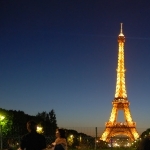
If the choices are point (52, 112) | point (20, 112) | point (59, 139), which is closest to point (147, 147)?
point (59, 139)

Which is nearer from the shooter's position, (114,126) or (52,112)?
(114,126)

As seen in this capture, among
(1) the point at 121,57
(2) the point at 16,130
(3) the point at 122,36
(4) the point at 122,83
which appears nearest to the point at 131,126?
(4) the point at 122,83

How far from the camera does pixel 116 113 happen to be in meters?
85.3

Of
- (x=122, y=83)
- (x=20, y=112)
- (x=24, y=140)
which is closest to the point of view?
(x=24, y=140)

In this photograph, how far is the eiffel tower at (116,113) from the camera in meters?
82.2

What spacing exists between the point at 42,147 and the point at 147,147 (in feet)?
8.12

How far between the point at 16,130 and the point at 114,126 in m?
30.6

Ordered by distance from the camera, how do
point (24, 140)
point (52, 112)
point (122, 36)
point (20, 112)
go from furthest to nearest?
point (52, 112) < point (122, 36) < point (20, 112) < point (24, 140)

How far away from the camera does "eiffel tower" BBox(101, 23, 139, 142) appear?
82.2 m

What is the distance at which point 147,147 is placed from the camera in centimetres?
1011

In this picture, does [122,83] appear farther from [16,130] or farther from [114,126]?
[16,130]

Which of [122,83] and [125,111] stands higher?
[122,83]

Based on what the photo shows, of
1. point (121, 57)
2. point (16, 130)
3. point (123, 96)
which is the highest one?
point (121, 57)

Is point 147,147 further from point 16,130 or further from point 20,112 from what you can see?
point 20,112
